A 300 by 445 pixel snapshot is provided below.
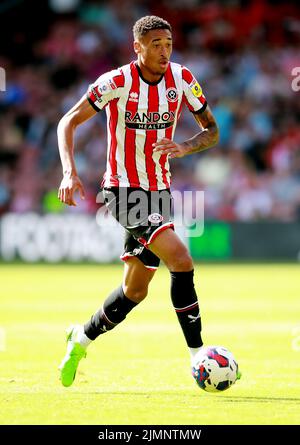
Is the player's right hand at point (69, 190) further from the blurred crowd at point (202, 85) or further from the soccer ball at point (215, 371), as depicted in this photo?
the blurred crowd at point (202, 85)

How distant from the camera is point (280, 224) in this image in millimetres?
20172

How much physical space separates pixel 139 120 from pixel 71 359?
69.3 inches

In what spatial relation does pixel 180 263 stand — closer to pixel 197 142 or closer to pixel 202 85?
pixel 197 142

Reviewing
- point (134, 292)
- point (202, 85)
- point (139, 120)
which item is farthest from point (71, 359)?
point (202, 85)

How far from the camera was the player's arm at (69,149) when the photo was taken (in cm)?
659

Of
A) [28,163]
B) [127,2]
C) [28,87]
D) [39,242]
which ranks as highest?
[127,2]

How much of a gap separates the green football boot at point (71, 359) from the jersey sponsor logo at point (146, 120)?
156 cm

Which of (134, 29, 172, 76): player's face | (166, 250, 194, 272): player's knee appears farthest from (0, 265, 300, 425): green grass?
(134, 29, 172, 76): player's face

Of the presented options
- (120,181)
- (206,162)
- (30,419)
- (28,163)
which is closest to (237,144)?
(206,162)

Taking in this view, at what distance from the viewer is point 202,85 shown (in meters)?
21.3

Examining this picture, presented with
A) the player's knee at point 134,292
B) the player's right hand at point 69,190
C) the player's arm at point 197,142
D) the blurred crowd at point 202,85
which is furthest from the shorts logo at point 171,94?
the blurred crowd at point 202,85
